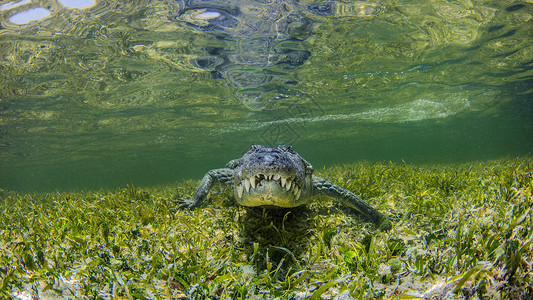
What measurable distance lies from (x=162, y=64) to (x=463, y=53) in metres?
14.1

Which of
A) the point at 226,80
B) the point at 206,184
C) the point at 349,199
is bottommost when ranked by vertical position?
the point at 206,184

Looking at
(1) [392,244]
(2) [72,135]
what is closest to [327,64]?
(1) [392,244]

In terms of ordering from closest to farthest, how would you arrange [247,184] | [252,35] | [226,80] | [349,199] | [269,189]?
[269,189] < [247,184] < [349,199] < [252,35] < [226,80]

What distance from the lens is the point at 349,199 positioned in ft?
10.9

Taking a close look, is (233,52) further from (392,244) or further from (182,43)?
(392,244)

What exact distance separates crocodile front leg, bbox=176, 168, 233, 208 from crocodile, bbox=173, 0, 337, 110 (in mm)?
5488

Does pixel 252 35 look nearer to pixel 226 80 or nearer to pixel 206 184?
pixel 226 80

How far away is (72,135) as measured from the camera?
2122cm

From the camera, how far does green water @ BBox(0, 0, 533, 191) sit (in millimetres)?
8055

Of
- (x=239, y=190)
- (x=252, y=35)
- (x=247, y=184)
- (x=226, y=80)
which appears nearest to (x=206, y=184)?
(x=239, y=190)

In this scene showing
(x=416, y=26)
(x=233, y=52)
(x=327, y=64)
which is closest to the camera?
(x=416, y=26)

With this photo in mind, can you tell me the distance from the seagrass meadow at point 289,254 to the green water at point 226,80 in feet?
13.2

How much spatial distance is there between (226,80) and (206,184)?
9.53 metres

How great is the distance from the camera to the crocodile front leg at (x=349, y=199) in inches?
123
